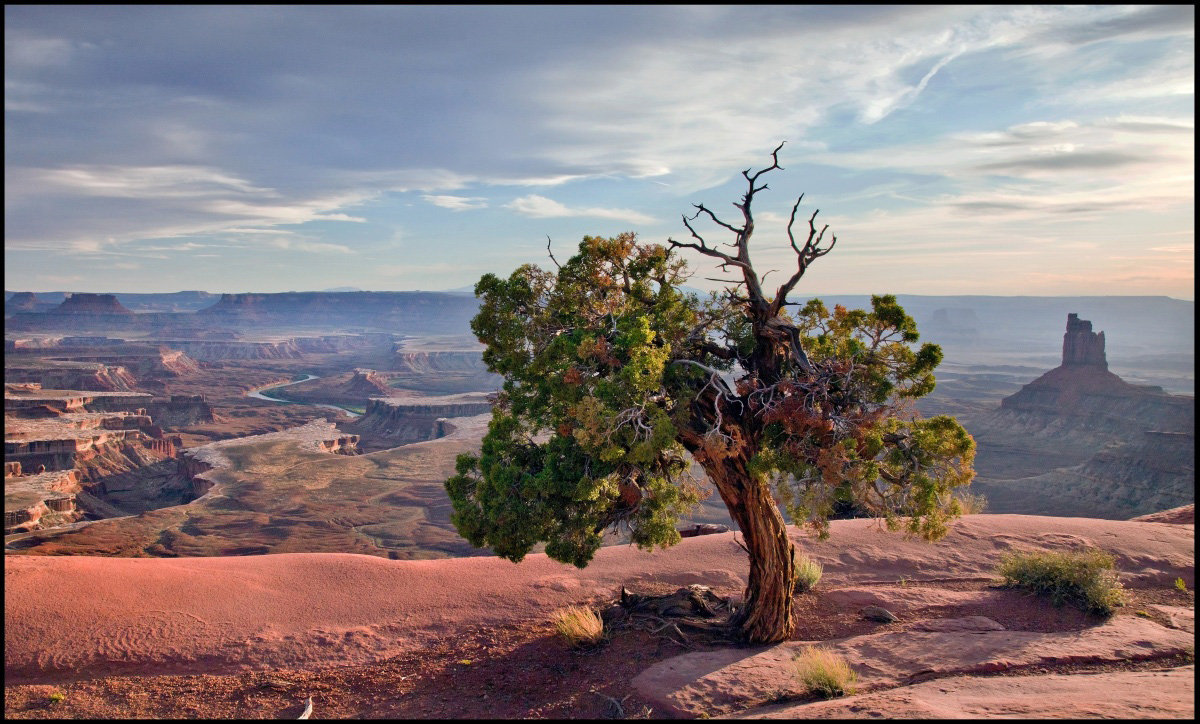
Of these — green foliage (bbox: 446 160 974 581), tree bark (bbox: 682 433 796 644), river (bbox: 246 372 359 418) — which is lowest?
river (bbox: 246 372 359 418)

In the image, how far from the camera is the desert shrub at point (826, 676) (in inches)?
372

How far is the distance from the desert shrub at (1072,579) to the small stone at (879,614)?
3036 millimetres

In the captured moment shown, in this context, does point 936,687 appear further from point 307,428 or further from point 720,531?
point 307,428

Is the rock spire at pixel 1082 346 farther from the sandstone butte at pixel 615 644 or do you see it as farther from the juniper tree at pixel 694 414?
the juniper tree at pixel 694 414

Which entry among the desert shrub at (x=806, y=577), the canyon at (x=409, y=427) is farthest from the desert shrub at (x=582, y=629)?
the canyon at (x=409, y=427)

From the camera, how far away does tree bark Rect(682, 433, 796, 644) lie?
1138 centimetres

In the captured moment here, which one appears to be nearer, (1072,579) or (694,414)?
(694,414)

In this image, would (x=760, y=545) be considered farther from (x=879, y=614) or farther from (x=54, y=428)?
(x=54, y=428)

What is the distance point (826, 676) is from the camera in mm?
9516

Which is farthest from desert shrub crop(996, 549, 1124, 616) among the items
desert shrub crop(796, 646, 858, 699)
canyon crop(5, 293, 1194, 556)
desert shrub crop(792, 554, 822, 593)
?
canyon crop(5, 293, 1194, 556)

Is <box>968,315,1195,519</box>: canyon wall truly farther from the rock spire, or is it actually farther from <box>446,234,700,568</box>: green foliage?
<box>446,234,700,568</box>: green foliage

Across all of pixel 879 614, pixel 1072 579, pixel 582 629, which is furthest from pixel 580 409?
pixel 1072 579

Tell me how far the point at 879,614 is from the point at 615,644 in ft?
15.9

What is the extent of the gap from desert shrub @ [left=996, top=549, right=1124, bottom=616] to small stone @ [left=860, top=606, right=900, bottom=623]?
3.04m
